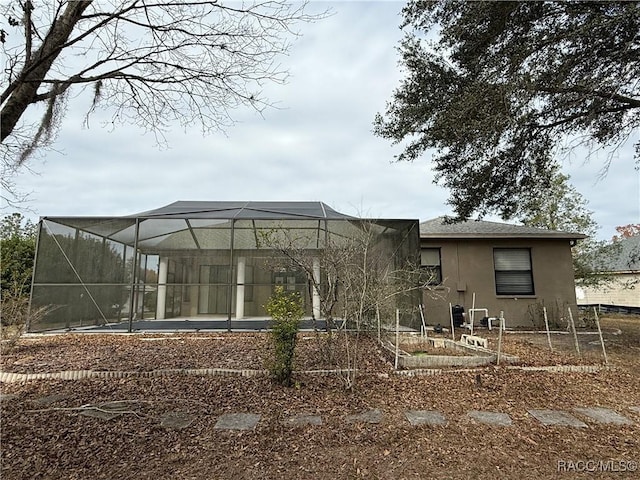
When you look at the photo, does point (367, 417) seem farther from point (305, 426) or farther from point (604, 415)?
point (604, 415)

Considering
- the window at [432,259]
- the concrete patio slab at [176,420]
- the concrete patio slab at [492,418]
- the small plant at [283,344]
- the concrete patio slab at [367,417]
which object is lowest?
the concrete patio slab at [492,418]

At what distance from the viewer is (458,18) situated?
5605 mm

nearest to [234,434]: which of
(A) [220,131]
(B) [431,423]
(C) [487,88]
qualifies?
(B) [431,423]

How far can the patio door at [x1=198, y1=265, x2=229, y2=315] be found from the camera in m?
10.3

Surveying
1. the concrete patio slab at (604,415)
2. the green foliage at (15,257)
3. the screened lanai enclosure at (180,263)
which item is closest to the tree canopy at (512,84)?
the screened lanai enclosure at (180,263)

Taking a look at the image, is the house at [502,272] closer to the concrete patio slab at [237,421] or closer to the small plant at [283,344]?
the small plant at [283,344]

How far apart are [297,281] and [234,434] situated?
6.12 metres

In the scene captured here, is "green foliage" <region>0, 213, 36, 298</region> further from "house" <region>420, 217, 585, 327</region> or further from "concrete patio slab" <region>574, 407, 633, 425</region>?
"concrete patio slab" <region>574, 407, 633, 425</region>

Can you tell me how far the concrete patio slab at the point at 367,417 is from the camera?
11.7 feet

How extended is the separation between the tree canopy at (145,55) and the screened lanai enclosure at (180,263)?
4678 millimetres

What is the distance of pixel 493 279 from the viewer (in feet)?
35.6

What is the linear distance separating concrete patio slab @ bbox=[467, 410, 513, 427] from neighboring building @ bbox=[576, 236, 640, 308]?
15870 millimetres

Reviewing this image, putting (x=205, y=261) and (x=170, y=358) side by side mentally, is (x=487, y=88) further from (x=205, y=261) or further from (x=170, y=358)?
(x=205, y=261)

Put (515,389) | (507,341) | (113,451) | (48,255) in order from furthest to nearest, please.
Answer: (48,255), (507,341), (515,389), (113,451)
